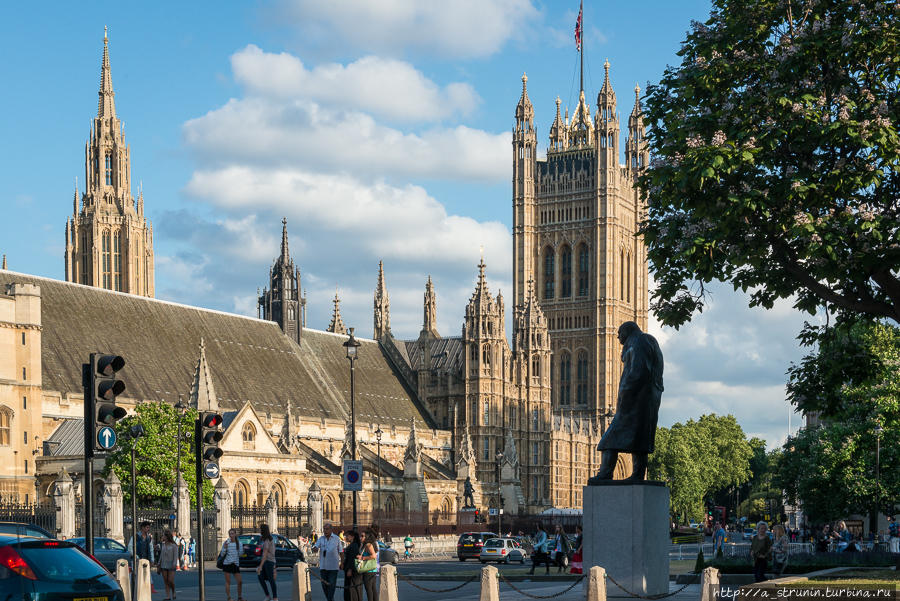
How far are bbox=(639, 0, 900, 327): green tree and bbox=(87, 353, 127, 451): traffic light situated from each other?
413 inches

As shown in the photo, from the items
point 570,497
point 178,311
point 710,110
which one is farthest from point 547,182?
point 710,110

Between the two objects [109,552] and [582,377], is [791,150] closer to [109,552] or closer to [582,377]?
[109,552]

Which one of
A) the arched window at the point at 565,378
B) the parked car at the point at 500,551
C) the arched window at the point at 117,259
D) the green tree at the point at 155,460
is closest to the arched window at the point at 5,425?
the green tree at the point at 155,460

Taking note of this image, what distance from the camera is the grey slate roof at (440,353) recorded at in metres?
104

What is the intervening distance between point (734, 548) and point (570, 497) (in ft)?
217

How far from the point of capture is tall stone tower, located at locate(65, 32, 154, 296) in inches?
3957

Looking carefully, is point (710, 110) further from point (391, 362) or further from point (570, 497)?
point (570, 497)

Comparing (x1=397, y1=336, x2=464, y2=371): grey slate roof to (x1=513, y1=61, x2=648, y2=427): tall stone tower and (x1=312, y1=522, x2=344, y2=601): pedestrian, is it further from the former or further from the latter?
(x1=312, y1=522, x2=344, y2=601): pedestrian

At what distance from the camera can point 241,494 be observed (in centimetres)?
7044

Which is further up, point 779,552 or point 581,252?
point 581,252

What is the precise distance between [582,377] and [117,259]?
61.8 m

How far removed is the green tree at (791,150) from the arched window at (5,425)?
47395 millimetres

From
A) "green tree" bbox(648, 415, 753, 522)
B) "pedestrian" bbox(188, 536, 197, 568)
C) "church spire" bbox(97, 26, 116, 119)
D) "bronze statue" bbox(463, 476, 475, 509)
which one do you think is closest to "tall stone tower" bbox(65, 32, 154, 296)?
"church spire" bbox(97, 26, 116, 119)

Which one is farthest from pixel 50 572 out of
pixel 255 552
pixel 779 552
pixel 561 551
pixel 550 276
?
pixel 550 276
